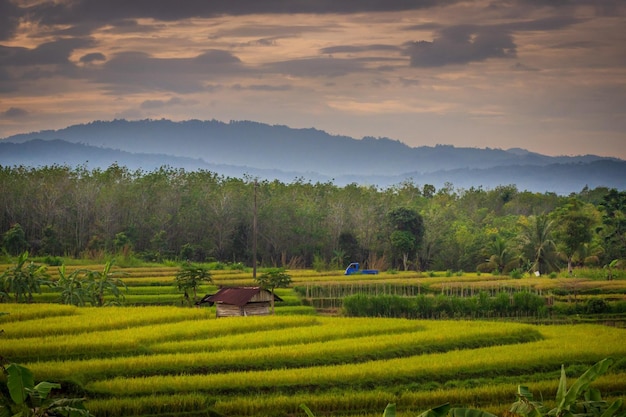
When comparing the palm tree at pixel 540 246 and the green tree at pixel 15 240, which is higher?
Answer: the green tree at pixel 15 240

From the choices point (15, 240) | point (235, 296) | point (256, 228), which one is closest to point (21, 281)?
point (235, 296)

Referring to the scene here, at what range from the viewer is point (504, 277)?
1809 inches

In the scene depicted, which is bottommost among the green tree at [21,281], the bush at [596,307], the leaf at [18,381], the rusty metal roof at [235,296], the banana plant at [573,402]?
the bush at [596,307]

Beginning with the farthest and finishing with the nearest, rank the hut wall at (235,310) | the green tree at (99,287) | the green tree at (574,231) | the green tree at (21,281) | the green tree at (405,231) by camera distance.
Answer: the green tree at (405,231) < the green tree at (574,231) < the green tree at (99,287) < the green tree at (21,281) < the hut wall at (235,310)

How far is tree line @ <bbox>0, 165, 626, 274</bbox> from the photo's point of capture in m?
52.3

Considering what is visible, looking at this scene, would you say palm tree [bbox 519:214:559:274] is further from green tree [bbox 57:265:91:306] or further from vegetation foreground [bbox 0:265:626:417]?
green tree [bbox 57:265:91:306]

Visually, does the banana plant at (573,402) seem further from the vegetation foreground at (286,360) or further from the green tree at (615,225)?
the green tree at (615,225)

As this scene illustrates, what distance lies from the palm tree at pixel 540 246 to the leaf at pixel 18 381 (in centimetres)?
4696

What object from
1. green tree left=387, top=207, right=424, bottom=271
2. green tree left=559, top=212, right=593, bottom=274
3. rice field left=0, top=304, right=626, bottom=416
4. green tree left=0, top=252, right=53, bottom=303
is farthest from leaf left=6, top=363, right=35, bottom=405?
green tree left=387, top=207, right=424, bottom=271

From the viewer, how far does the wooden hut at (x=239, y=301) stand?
28.8 metres

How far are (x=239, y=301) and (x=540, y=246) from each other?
26.8m

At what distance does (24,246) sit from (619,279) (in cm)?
3472

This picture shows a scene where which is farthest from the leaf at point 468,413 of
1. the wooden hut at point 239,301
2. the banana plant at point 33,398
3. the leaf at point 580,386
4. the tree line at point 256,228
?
the tree line at point 256,228

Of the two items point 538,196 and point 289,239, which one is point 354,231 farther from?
point 538,196
